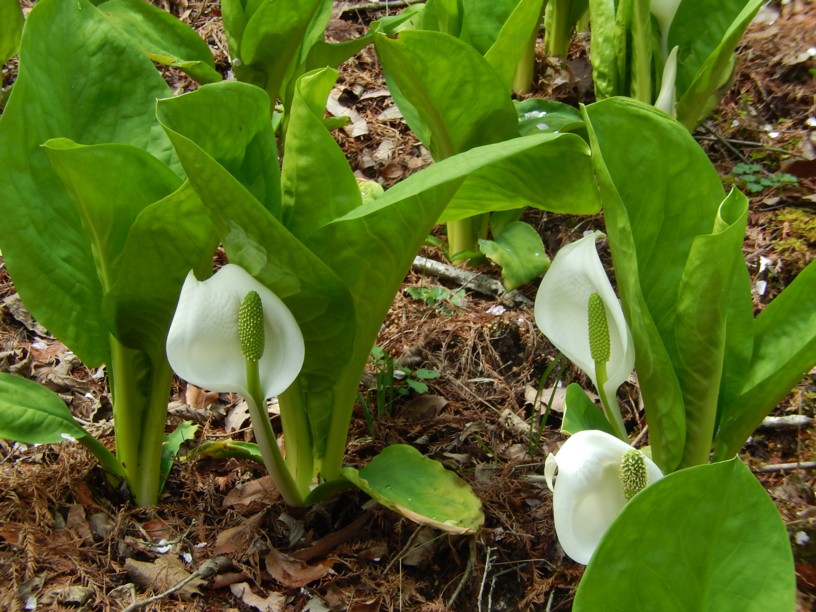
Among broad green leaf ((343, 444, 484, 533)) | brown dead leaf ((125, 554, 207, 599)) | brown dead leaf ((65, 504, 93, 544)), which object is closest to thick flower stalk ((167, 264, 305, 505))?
broad green leaf ((343, 444, 484, 533))

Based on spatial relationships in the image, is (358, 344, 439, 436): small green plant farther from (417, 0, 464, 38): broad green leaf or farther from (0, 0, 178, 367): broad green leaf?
(417, 0, 464, 38): broad green leaf

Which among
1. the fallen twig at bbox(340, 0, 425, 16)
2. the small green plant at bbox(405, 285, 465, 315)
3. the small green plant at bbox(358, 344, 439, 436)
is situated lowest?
the small green plant at bbox(358, 344, 439, 436)

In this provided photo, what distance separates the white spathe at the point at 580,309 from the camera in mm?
1251

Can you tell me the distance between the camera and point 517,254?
2.08 m

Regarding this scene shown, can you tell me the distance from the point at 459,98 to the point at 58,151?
3.17 feet

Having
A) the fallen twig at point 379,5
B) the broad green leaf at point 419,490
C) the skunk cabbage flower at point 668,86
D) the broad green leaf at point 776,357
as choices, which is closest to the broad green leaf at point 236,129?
the broad green leaf at point 419,490

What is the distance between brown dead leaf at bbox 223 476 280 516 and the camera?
5.23 feet

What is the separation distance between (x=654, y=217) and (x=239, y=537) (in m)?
0.91

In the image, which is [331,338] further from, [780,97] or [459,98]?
[780,97]

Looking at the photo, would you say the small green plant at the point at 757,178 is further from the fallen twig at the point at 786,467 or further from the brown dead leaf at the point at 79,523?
the brown dead leaf at the point at 79,523

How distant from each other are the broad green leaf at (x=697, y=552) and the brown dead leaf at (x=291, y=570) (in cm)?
67

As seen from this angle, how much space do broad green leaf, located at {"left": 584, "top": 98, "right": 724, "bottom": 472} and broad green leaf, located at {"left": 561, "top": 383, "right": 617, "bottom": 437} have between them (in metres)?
0.10

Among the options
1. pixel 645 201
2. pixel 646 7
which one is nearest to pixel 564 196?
pixel 645 201

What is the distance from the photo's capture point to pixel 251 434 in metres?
1.86
